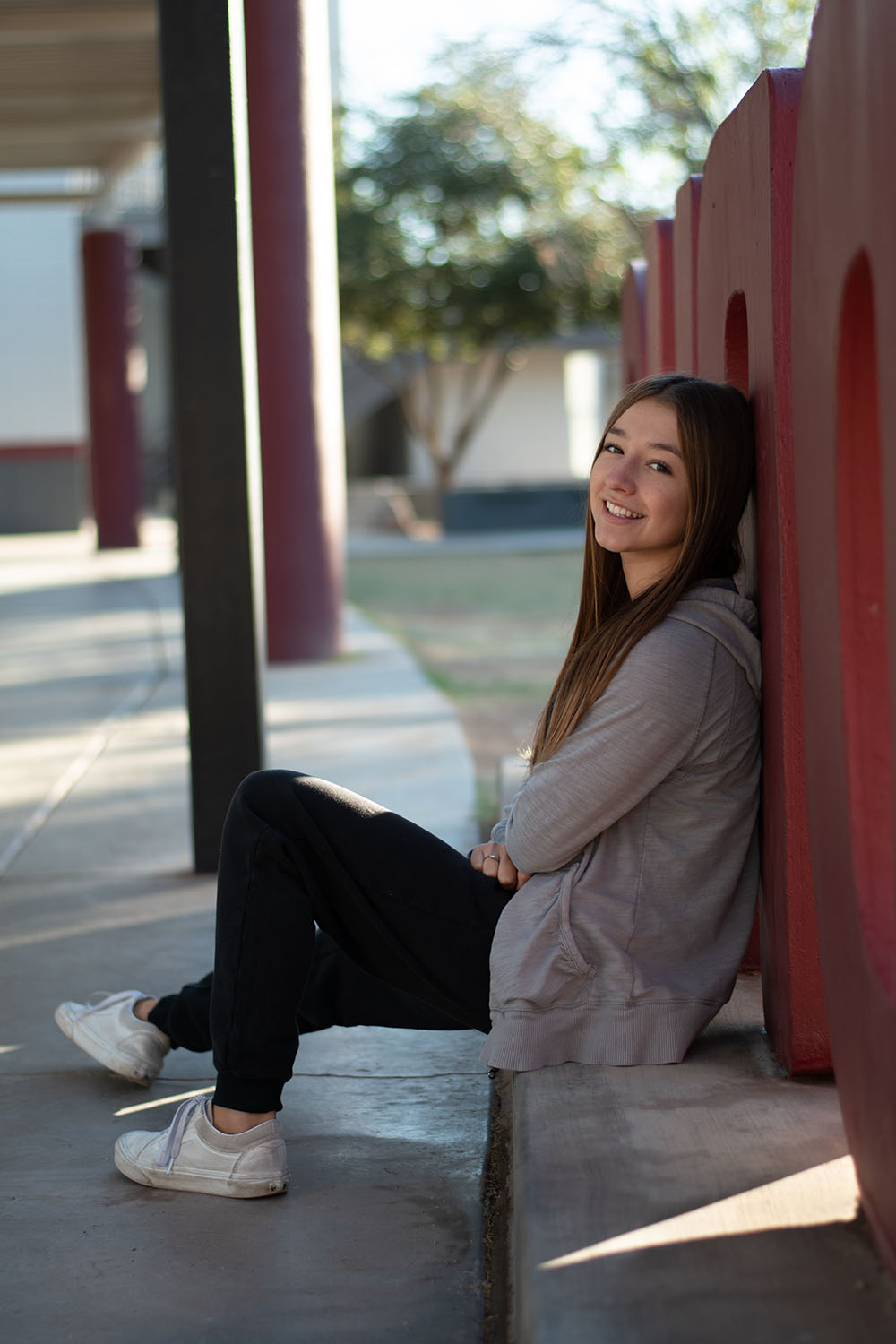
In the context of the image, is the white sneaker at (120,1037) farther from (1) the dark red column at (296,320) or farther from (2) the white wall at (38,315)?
(2) the white wall at (38,315)

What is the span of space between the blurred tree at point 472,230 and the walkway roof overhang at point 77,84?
20.5 feet

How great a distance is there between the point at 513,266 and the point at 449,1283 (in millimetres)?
23703

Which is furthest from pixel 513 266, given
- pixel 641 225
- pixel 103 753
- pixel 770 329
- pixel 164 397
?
pixel 770 329

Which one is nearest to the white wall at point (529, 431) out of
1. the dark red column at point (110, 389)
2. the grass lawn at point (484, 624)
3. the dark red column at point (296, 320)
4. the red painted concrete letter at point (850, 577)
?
the grass lawn at point (484, 624)

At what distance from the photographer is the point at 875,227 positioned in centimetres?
166

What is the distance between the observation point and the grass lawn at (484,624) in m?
7.48

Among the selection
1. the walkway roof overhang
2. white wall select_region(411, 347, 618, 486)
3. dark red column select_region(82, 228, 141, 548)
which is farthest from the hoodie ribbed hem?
white wall select_region(411, 347, 618, 486)

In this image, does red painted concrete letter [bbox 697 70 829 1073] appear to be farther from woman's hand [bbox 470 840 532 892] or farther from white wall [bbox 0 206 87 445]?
white wall [bbox 0 206 87 445]

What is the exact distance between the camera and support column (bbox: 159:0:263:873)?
4117mm

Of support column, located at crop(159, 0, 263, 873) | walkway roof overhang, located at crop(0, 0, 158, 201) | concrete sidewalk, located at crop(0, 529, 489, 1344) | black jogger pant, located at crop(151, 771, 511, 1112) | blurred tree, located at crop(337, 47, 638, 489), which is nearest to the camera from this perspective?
concrete sidewalk, located at crop(0, 529, 489, 1344)

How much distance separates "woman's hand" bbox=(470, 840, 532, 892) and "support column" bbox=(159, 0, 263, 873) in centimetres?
194

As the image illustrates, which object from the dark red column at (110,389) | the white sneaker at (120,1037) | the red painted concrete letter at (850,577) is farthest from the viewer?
the dark red column at (110,389)

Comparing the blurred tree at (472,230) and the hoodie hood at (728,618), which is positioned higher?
the blurred tree at (472,230)

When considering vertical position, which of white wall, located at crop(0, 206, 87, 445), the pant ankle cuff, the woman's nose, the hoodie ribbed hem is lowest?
the pant ankle cuff
